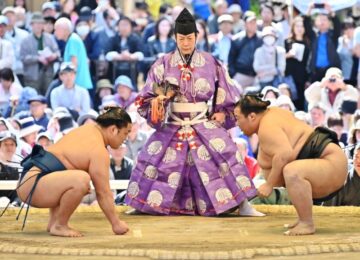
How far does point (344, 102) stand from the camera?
11258mm

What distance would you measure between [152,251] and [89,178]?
72 centimetres

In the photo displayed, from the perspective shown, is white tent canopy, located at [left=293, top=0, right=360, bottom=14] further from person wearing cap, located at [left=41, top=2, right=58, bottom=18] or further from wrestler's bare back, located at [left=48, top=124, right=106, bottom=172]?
wrestler's bare back, located at [left=48, top=124, right=106, bottom=172]

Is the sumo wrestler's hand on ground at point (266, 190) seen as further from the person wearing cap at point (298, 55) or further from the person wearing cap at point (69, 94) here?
the person wearing cap at point (298, 55)

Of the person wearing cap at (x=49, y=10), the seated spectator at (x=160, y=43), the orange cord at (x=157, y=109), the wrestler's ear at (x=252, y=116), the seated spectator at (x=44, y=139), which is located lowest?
the seated spectator at (x=44, y=139)

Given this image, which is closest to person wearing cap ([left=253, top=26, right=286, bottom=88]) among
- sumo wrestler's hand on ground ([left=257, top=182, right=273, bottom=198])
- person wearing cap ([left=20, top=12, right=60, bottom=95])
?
person wearing cap ([left=20, top=12, right=60, bottom=95])

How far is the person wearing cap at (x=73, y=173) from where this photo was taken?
7035mm

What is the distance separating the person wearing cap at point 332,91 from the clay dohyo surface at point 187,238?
315cm

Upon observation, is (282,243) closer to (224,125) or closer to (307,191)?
(307,191)

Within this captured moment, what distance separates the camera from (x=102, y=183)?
7.03 m

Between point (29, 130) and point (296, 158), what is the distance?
3.59 meters

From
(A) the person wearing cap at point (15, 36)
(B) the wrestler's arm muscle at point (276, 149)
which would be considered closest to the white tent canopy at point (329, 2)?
(A) the person wearing cap at point (15, 36)

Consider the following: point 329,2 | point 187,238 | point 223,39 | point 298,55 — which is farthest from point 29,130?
point 187,238

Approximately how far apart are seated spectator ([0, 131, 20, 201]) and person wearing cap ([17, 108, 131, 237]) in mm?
1423

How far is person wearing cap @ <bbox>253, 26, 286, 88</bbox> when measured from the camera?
38.7ft
